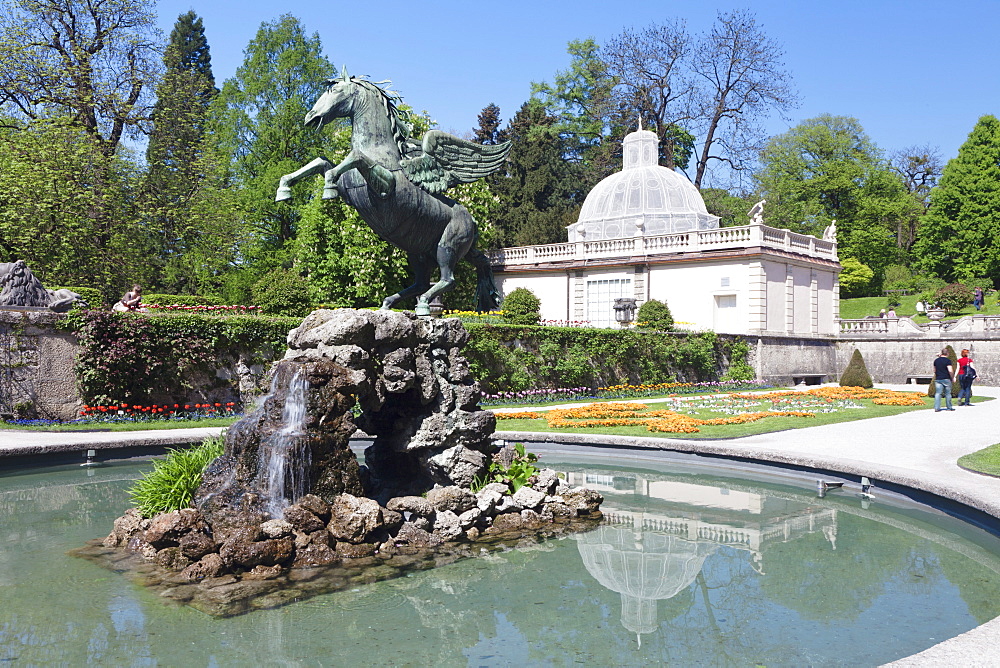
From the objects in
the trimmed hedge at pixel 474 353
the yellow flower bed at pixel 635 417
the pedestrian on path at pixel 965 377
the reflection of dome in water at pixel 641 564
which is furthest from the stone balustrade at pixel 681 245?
the reflection of dome in water at pixel 641 564

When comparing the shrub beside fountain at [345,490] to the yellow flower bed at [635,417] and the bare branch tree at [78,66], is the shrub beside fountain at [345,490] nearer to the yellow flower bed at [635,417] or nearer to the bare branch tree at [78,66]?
the yellow flower bed at [635,417]

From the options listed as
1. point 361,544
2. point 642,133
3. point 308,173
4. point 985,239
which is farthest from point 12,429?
point 985,239

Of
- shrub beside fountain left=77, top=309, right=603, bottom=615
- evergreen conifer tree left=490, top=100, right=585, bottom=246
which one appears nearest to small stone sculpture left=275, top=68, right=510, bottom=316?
shrub beside fountain left=77, top=309, right=603, bottom=615

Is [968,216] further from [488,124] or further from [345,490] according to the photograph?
[345,490]

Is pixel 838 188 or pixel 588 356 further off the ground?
pixel 838 188

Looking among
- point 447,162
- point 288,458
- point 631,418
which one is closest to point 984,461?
point 631,418

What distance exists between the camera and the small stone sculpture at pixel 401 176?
9583mm

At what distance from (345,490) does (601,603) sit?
303 centimetres

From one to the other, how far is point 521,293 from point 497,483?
26671mm

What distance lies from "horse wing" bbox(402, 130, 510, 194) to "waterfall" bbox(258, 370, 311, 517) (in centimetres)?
401

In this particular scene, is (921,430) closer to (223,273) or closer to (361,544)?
(361,544)

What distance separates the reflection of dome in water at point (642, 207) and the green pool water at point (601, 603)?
2997 centimetres

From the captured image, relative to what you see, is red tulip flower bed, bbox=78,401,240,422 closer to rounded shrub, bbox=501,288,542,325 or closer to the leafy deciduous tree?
rounded shrub, bbox=501,288,542,325

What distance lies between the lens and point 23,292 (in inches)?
647
